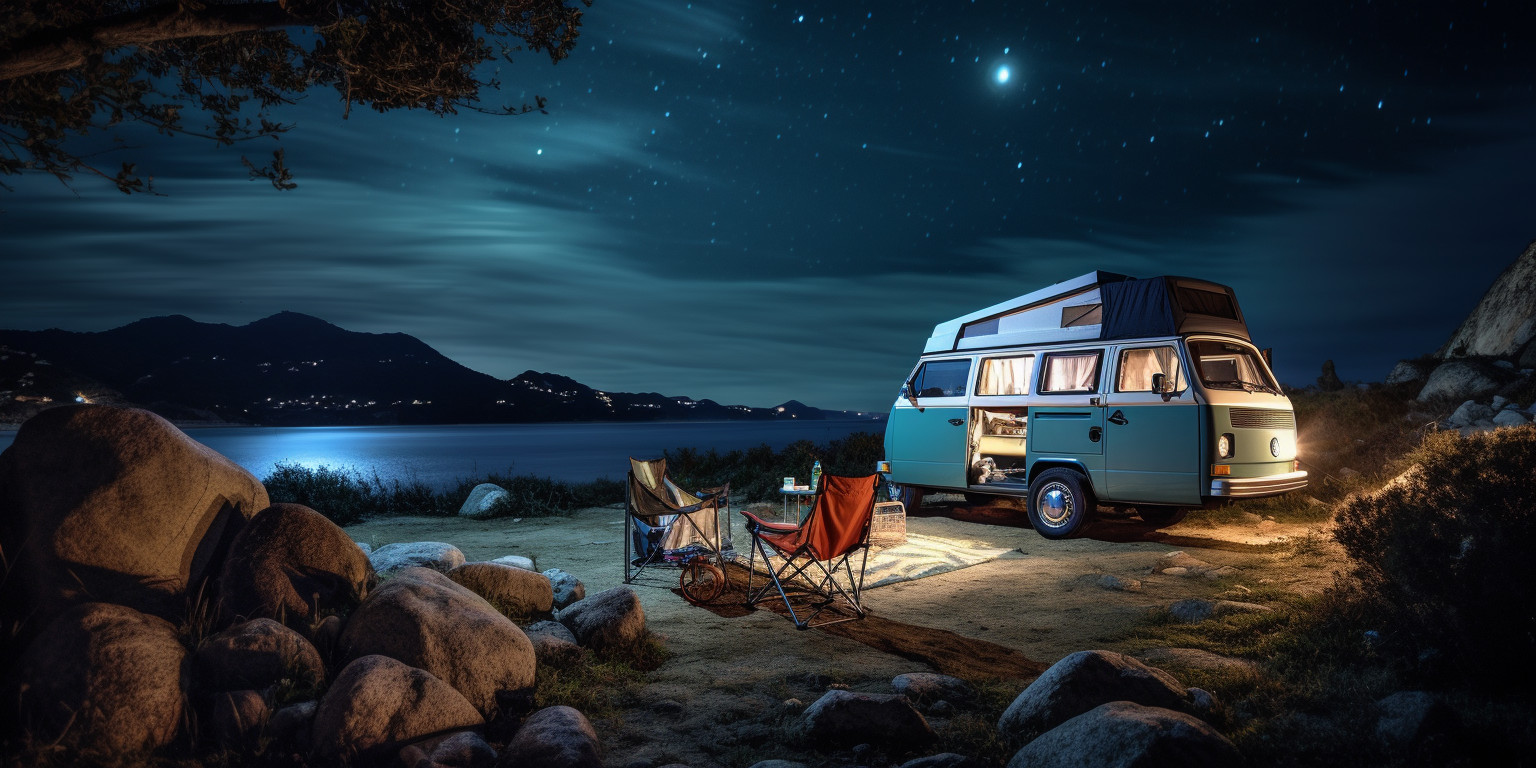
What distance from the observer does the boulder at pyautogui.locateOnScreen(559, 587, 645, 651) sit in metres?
4.84

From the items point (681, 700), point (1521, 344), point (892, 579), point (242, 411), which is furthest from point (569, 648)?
point (242, 411)

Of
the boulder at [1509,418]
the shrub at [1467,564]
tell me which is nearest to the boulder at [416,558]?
the shrub at [1467,564]

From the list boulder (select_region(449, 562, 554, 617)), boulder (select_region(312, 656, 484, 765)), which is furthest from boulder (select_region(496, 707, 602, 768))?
boulder (select_region(449, 562, 554, 617))

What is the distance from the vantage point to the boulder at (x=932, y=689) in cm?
402

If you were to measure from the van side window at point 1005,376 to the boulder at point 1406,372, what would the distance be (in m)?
13.4

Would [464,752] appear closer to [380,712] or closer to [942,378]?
[380,712]

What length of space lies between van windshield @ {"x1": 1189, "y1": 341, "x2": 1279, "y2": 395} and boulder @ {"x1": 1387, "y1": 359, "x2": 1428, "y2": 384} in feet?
43.6

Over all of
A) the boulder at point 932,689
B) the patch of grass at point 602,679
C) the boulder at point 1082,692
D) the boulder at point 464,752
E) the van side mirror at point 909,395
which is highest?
the van side mirror at point 909,395

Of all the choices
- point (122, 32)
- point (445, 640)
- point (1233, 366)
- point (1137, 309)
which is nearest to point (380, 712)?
point (445, 640)

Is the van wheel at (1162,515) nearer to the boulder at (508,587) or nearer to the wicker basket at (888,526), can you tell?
the wicker basket at (888,526)

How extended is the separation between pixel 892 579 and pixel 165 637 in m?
5.57

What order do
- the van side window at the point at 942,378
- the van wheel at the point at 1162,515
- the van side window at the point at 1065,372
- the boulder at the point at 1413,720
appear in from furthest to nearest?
the van side window at the point at 942,378 → the van wheel at the point at 1162,515 → the van side window at the point at 1065,372 → the boulder at the point at 1413,720

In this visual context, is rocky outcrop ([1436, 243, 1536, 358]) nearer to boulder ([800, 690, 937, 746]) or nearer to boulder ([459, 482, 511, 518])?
boulder ([800, 690, 937, 746])

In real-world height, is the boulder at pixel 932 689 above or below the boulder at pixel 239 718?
above
